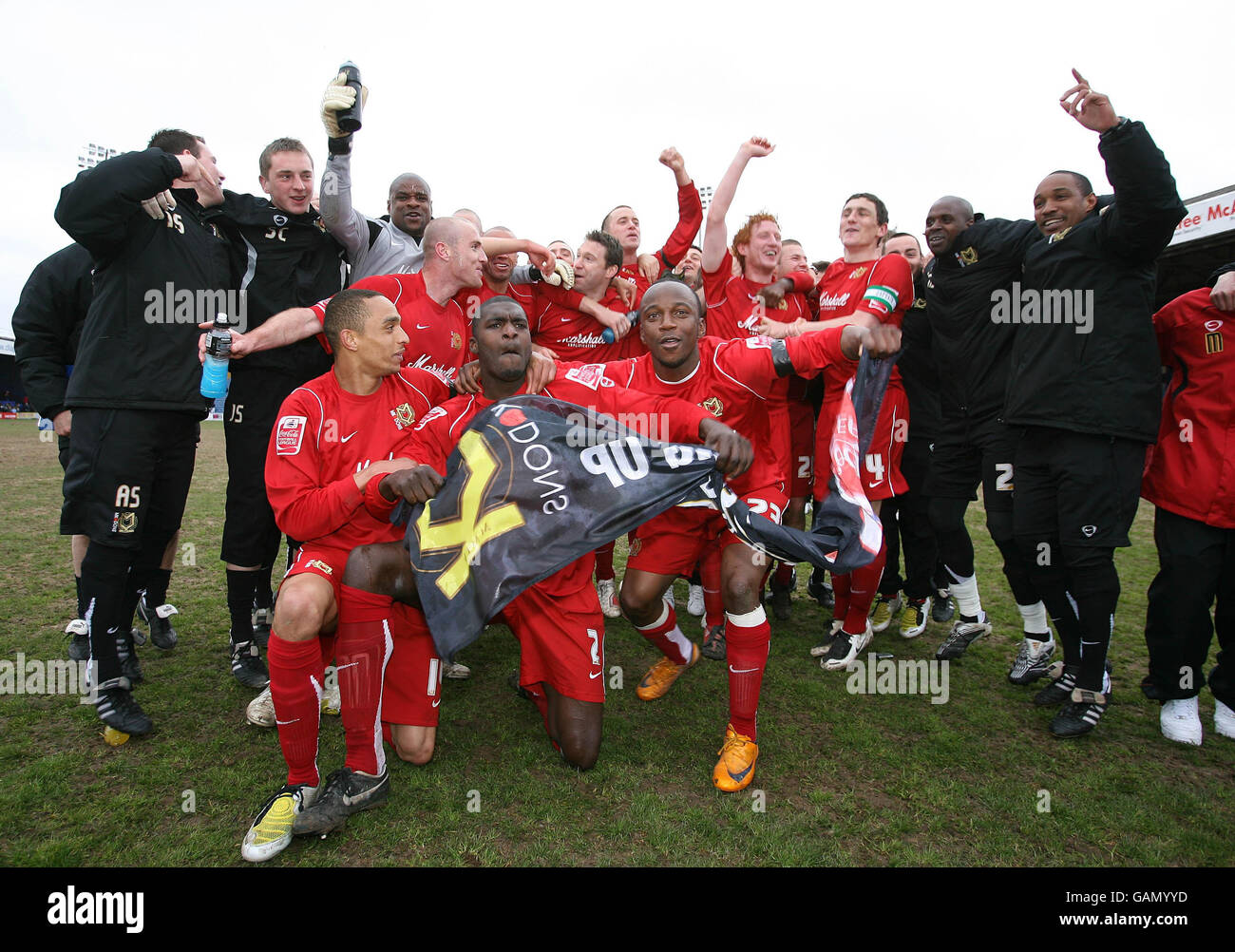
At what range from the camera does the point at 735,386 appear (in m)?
4.32

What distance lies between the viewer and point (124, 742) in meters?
3.74

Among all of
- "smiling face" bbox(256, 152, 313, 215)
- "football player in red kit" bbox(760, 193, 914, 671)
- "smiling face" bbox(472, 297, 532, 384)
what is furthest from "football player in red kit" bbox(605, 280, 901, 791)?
"smiling face" bbox(256, 152, 313, 215)

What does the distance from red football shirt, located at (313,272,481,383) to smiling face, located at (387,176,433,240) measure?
1.20 meters

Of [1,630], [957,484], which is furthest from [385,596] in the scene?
[957,484]

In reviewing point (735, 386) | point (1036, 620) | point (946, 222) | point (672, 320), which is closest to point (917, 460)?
point (1036, 620)

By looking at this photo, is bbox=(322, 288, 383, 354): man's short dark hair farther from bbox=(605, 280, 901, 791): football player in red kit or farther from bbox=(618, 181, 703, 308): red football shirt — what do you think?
bbox=(618, 181, 703, 308): red football shirt

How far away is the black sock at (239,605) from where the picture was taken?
4617mm

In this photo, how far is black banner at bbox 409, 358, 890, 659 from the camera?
3406mm

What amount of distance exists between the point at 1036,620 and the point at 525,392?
12.9 ft

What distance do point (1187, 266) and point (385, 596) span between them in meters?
17.4

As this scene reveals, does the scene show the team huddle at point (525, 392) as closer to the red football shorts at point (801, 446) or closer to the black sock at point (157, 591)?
the black sock at point (157, 591)

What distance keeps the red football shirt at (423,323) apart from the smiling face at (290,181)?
82 centimetres

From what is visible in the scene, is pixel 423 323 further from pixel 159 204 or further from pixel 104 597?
pixel 104 597
